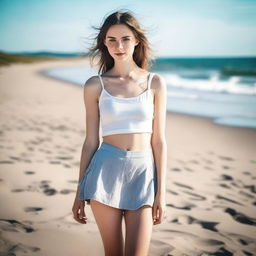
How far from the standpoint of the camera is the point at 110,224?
208 centimetres

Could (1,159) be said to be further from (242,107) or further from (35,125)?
(242,107)

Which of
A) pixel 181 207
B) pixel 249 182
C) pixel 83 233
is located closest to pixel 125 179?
pixel 83 233

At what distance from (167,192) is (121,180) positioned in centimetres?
240

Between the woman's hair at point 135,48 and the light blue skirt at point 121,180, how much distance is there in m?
0.82

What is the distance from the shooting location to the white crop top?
212cm

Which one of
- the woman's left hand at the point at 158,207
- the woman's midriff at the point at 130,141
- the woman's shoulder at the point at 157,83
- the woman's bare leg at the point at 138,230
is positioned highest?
the woman's shoulder at the point at 157,83

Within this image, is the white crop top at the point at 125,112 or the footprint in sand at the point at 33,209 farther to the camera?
the footprint in sand at the point at 33,209

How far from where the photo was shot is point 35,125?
799cm

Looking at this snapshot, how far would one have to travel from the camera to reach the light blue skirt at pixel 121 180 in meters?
2.04

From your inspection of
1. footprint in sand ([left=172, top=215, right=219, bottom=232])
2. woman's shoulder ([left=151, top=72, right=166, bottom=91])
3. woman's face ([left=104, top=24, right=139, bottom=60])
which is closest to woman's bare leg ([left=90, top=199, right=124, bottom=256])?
woman's shoulder ([left=151, top=72, right=166, bottom=91])

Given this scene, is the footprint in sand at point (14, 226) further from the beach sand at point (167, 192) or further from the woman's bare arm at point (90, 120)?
the woman's bare arm at point (90, 120)

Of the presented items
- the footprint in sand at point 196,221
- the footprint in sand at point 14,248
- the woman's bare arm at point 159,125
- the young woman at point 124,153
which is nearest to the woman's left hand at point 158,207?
the young woman at point 124,153

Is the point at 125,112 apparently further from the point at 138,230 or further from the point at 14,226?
the point at 14,226

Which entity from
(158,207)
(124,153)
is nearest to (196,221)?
(158,207)
